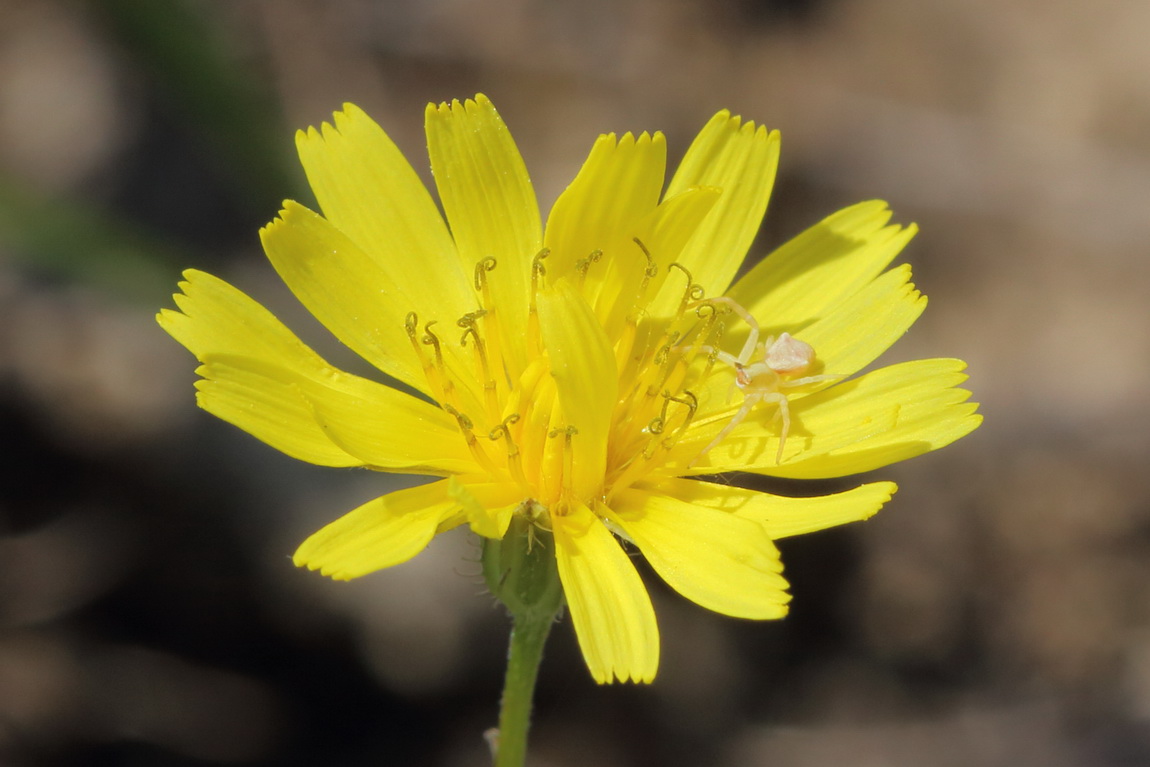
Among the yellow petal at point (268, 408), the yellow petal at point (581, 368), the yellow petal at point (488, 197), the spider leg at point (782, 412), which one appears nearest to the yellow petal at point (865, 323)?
the spider leg at point (782, 412)

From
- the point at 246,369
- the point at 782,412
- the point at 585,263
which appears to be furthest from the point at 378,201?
the point at 782,412

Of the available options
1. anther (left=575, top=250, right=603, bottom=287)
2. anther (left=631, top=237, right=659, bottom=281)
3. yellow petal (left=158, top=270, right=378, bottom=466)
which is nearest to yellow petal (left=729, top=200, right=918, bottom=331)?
anther (left=631, top=237, right=659, bottom=281)

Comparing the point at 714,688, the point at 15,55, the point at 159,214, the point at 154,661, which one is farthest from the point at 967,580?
the point at 15,55

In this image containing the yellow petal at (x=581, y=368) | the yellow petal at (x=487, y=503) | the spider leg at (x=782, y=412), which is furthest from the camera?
the spider leg at (x=782, y=412)

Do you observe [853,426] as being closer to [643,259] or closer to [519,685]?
[643,259]

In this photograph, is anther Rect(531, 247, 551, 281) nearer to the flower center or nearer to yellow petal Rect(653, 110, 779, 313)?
the flower center

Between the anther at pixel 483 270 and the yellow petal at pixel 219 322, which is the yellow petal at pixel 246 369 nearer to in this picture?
the yellow petal at pixel 219 322
